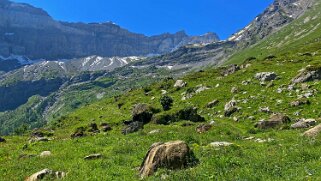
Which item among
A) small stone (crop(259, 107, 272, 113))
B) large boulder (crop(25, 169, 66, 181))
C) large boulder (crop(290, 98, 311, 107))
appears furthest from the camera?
small stone (crop(259, 107, 272, 113))

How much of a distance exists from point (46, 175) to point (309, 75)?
1853 inches

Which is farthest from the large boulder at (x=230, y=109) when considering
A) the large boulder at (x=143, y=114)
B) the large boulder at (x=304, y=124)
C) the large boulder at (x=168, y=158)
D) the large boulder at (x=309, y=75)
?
the large boulder at (x=168, y=158)

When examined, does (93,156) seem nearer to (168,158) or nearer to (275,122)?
(168,158)

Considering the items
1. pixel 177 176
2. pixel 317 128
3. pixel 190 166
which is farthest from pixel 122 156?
pixel 317 128

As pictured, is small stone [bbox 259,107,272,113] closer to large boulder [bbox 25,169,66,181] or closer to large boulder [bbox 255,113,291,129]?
large boulder [bbox 255,113,291,129]

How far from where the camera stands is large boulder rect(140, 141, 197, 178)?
71.5ft

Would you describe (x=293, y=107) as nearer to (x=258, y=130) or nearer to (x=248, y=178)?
(x=258, y=130)

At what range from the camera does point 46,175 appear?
23438 mm

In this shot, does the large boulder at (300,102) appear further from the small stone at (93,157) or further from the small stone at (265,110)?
the small stone at (93,157)

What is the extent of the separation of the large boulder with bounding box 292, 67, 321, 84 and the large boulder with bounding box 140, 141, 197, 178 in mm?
43007

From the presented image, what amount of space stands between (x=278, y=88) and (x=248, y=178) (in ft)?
151

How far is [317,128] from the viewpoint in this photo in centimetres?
3062

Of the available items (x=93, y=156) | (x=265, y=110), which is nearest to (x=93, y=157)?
(x=93, y=156)

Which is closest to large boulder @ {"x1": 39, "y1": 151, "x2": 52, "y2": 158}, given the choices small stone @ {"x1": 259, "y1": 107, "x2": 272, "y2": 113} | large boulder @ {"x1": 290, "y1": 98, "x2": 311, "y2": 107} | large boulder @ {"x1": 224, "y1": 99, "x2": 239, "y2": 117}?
small stone @ {"x1": 259, "y1": 107, "x2": 272, "y2": 113}
